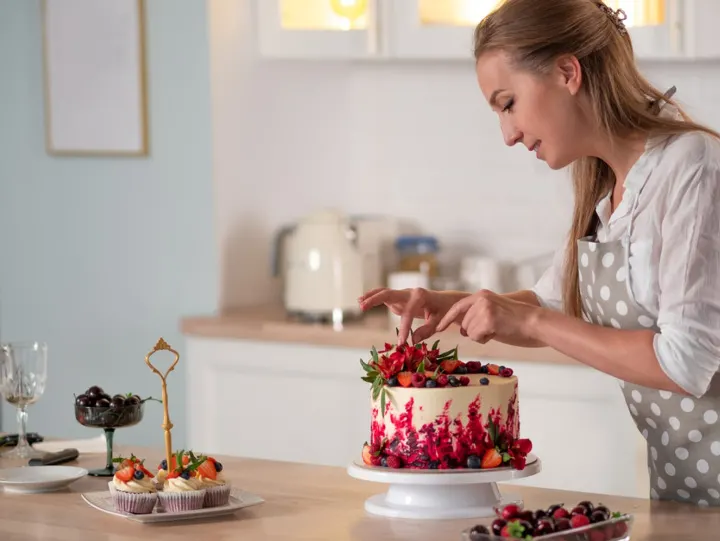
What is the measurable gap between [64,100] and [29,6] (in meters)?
0.31

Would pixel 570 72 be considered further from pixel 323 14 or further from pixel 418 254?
pixel 418 254

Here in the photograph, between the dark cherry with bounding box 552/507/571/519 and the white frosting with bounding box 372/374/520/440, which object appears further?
the white frosting with bounding box 372/374/520/440

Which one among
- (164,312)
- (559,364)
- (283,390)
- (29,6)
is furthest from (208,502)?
(29,6)

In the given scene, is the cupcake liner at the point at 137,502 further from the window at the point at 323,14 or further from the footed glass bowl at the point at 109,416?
the window at the point at 323,14

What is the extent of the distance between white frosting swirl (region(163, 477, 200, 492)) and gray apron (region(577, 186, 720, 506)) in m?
0.67

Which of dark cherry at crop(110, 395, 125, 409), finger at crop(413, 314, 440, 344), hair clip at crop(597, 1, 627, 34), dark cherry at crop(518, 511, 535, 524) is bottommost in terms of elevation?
dark cherry at crop(518, 511, 535, 524)

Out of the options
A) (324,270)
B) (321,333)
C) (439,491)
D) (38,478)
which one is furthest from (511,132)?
(324,270)

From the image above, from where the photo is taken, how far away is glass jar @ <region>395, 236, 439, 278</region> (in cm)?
372

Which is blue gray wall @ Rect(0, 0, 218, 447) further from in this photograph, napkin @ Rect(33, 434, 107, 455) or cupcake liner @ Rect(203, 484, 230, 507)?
cupcake liner @ Rect(203, 484, 230, 507)

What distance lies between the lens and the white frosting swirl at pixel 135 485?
1.89 metres

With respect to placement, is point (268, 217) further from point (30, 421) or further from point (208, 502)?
point (208, 502)

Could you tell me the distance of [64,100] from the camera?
149 inches

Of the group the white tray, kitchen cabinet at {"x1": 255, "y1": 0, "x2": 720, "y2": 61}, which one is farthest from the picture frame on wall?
the white tray

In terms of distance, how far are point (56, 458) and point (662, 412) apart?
105 centimetres
